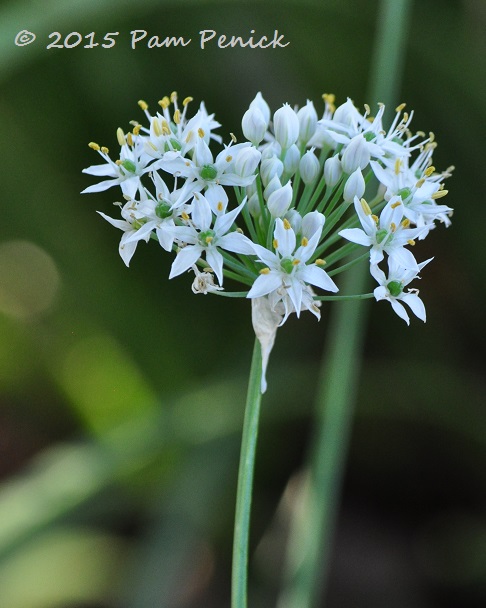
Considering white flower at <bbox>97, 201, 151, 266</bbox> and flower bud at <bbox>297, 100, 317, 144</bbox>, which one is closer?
white flower at <bbox>97, 201, 151, 266</bbox>

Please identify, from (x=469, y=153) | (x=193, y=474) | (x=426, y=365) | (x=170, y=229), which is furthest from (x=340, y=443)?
(x=469, y=153)

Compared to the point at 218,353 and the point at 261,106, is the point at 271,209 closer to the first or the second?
the point at 261,106

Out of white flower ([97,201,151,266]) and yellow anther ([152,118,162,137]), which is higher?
yellow anther ([152,118,162,137])

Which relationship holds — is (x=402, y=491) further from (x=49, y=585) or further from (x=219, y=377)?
(x=49, y=585)

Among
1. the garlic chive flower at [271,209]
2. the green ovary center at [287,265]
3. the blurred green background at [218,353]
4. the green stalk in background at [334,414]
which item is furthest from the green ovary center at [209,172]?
the blurred green background at [218,353]

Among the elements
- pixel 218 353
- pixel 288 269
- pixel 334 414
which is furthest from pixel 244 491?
pixel 218 353

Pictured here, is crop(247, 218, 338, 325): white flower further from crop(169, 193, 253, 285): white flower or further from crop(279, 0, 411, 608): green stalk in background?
crop(279, 0, 411, 608): green stalk in background

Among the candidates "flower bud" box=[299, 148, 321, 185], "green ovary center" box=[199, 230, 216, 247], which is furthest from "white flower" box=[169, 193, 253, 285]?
"flower bud" box=[299, 148, 321, 185]
